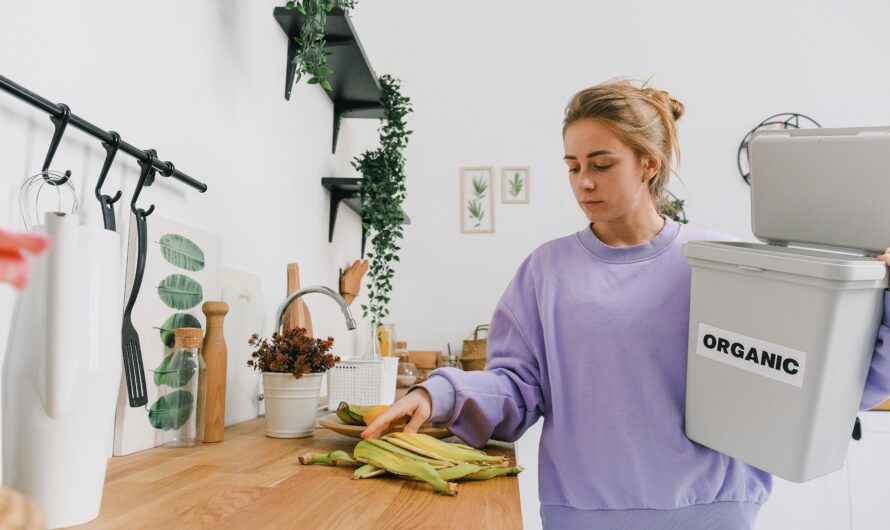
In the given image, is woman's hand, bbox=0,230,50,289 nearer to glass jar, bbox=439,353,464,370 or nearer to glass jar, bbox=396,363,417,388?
glass jar, bbox=396,363,417,388

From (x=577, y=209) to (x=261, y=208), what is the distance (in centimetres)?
226

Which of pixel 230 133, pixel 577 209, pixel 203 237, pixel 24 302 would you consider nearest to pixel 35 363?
pixel 24 302

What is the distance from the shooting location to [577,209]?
363 centimetres

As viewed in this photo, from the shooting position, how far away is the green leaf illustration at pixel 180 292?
116cm

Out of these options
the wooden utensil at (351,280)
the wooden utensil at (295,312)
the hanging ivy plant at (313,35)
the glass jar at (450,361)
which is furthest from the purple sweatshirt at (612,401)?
the glass jar at (450,361)

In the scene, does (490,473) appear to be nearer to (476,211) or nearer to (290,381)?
(290,381)

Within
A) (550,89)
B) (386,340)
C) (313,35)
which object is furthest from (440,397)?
(550,89)

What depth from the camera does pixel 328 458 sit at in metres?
1.07

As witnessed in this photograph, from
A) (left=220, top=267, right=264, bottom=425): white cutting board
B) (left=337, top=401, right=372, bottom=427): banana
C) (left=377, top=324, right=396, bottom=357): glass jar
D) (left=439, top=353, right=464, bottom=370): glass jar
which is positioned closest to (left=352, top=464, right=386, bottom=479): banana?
(left=337, top=401, right=372, bottom=427): banana

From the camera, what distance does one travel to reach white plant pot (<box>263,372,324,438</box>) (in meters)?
1.31

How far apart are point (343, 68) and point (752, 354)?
1515 mm

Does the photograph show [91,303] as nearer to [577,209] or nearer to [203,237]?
[203,237]

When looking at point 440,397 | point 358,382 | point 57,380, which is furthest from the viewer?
point 358,382

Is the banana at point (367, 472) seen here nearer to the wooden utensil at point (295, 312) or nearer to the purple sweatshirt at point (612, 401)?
the purple sweatshirt at point (612, 401)
